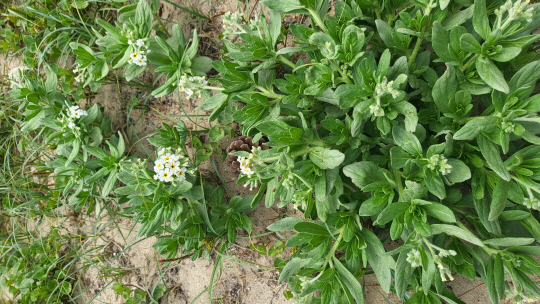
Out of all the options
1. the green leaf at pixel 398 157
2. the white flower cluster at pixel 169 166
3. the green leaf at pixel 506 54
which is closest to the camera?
the green leaf at pixel 506 54

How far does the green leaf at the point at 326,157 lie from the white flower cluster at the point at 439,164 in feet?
1.64

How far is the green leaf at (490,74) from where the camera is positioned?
1.98 m

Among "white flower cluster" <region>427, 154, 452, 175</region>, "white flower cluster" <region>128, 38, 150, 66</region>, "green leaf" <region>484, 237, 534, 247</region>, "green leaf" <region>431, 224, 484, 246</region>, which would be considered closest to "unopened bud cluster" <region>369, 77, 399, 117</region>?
"white flower cluster" <region>427, 154, 452, 175</region>

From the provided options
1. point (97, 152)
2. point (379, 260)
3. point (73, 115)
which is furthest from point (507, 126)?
point (73, 115)

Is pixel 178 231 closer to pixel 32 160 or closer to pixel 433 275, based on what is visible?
pixel 433 275

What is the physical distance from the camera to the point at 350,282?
2.47m

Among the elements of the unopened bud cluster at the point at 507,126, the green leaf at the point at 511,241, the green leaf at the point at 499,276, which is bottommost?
the green leaf at the point at 499,276

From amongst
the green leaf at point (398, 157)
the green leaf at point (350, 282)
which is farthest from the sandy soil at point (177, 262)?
the green leaf at point (398, 157)

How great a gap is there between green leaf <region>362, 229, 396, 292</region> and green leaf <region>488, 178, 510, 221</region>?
0.69 m

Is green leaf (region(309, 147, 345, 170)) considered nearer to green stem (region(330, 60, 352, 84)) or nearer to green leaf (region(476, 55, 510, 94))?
green stem (region(330, 60, 352, 84))

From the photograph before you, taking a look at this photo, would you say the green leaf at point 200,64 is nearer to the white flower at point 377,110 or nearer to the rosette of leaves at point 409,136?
the rosette of leaves at point 409,136

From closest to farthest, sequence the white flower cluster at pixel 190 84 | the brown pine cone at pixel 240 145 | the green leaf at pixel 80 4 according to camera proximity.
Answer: the white flower cluster at pixel 190 84 → the brown pine cone at pixel 240 145 → the green leaf at pixel 80 4

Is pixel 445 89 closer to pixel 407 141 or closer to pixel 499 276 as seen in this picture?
pixel 407 141

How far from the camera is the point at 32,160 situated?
4422 mm
